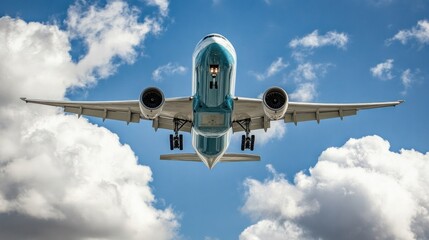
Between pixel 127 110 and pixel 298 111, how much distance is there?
9.10 meters

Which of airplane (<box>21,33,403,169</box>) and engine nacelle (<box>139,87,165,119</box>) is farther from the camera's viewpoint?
engine nacelle (<box>139,87,165,119</box>)

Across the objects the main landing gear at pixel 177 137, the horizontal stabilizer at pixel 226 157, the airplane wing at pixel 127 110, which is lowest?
the horizontal stabilizer at pixel 226 157

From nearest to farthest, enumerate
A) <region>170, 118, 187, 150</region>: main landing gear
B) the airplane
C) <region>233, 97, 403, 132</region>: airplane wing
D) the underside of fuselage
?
1. the underside of fuselage
2. the airplane
3. <region>233, 97, 403, 132</region>: airplane wing
4. <region>170, 118, 187, 150</region>: main landing gear

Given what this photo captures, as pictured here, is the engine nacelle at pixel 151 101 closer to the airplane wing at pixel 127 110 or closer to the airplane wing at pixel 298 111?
the airplane wing at pixel 127 110

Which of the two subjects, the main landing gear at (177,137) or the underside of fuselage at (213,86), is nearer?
the underside of fuselage at (213,86)

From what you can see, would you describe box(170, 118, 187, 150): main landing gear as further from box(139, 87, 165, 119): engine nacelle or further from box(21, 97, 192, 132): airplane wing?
box(139, 87, 165, 119): engine nacelle

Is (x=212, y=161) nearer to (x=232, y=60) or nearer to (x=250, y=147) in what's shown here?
(x=250, y=147)

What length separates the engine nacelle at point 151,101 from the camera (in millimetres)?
23453

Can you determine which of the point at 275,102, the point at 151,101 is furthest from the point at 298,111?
the point at 151,101

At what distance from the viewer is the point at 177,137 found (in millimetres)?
28859

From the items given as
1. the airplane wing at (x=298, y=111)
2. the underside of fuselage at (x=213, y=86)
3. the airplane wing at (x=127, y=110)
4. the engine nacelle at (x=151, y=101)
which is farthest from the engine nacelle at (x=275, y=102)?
the engine nacelle at (x=151, y=101)

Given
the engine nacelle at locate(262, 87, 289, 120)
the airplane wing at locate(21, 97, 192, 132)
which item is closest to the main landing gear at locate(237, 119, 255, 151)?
the airplane wing at locate(21, 97, 192, 132)

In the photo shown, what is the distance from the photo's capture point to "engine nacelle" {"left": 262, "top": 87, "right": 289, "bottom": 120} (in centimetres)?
2338

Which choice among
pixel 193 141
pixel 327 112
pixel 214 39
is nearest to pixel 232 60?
pixel 214 39
